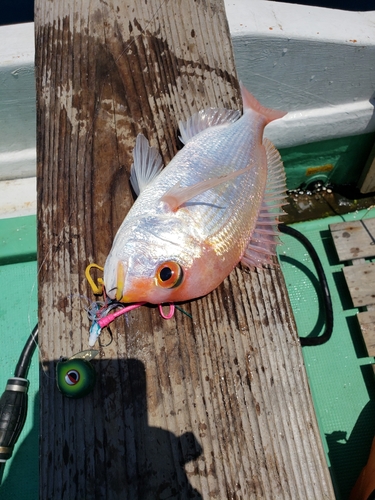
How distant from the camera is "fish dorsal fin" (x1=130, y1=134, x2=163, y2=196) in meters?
1.52

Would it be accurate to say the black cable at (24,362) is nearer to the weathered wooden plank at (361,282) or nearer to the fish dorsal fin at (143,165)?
the fish dorsal fin at (143,165)

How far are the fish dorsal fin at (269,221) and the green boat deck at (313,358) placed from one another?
4.49ft

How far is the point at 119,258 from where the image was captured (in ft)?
4.37

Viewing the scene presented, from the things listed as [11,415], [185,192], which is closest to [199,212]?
[185,192]

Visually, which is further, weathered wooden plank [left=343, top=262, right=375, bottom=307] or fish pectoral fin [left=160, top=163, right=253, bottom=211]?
weathered wooden plank [left=343, top=262, right=375, bottom=307]

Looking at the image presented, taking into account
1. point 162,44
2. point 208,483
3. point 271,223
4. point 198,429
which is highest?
point 162,44

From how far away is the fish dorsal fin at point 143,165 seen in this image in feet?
5.00

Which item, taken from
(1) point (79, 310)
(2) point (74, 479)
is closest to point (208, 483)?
(2) point (74, 479)

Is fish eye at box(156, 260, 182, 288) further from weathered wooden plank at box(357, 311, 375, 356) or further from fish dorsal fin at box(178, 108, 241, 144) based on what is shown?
weathered wooden plank at box(357, 311, 375, 356)

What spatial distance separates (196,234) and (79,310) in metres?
0.57

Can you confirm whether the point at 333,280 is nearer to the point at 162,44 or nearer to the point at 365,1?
the point at 162,44

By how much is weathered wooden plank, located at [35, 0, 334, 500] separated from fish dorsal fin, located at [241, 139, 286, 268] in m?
0.09

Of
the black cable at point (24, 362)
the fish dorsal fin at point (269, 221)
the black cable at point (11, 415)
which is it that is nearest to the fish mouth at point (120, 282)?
the fish dorsal fin at point (269, 221)

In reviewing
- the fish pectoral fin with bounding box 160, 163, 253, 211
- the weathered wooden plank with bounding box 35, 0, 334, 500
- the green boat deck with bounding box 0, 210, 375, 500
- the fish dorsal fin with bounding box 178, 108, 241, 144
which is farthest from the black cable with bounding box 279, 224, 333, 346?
the fish pectoral fin with bounding box 160, 163, 253, 211
